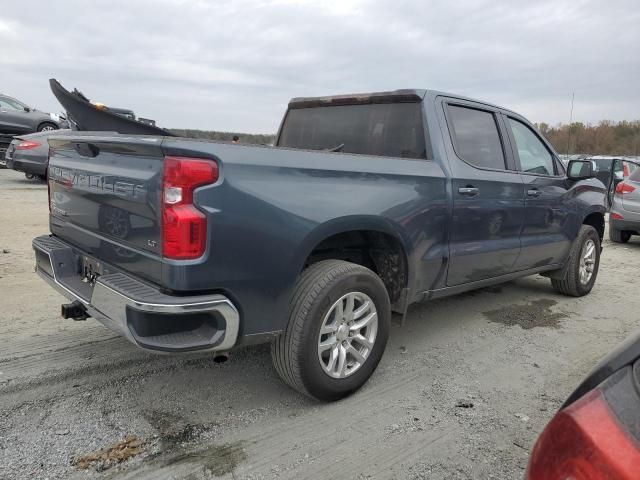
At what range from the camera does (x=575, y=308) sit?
17.1 ft

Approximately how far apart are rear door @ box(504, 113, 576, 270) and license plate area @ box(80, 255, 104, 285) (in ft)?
11.0

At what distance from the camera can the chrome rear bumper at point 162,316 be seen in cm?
235

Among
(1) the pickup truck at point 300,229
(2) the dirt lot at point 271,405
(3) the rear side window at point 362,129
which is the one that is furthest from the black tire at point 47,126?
(1) the pickup truck at point 300,229

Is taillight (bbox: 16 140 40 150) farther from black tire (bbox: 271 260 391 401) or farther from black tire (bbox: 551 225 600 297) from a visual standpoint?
black tire (bbox: 551 225 600 297)

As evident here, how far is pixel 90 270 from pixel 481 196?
276 cm

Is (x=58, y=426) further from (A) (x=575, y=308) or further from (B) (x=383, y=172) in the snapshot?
(A) (x=575, y=308)

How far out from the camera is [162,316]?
237cm

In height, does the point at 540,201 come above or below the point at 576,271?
above

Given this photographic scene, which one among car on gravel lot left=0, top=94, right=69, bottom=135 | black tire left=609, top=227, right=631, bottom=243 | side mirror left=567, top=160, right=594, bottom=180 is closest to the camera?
side mirror left=567, top=160, right=594, bottom=180

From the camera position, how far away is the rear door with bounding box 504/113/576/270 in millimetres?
4543

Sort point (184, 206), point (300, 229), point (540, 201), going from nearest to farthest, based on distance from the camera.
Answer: point (184, 206)
point (300, 229)
point (540, 201)

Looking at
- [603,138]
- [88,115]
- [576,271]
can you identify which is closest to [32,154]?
[88,115]

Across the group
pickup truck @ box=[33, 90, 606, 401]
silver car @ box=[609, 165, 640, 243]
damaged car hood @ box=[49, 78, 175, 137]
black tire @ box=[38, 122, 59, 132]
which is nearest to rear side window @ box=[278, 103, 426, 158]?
pickup truck @ box=[33, 90, 606, 401]

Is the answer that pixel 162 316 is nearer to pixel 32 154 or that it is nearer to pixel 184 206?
pixel 184 206
